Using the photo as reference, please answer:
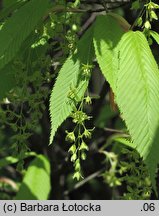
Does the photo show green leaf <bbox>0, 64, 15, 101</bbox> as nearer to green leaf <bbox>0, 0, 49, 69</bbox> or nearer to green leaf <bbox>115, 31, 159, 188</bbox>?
green leaf <bbox>0, 0, 49, 69</bbox>

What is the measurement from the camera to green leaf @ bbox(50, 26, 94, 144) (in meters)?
1.59

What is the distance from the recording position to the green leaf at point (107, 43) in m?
1.55

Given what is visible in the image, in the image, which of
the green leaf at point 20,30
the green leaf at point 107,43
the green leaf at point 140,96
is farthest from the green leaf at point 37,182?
the green leaf at point 140,96

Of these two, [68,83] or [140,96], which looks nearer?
[140,96]

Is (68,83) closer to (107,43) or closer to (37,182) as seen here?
(107,43)

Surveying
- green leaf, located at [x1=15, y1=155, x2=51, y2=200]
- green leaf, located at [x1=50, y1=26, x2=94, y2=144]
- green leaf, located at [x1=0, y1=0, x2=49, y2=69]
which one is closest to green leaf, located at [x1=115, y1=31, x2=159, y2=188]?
green leaf, located at [x1=50, y1=26, x2=94, y2=144]

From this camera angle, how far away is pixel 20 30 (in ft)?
5.76

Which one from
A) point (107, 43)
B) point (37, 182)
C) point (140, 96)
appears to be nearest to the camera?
point (140, 96)

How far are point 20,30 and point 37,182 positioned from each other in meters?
1.51

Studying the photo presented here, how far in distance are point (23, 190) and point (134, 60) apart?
1.68 m

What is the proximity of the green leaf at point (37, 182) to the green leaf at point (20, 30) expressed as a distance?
50.2 inches

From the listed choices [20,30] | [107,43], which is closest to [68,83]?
[107,43]

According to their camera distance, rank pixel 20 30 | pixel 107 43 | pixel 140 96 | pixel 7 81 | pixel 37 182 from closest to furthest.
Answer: pixel 140 96 < pixel 107 43 < pixel 20 30 < pixel 7 81 < pixel 37 182

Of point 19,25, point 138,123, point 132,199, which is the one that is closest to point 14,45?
point 19,25
